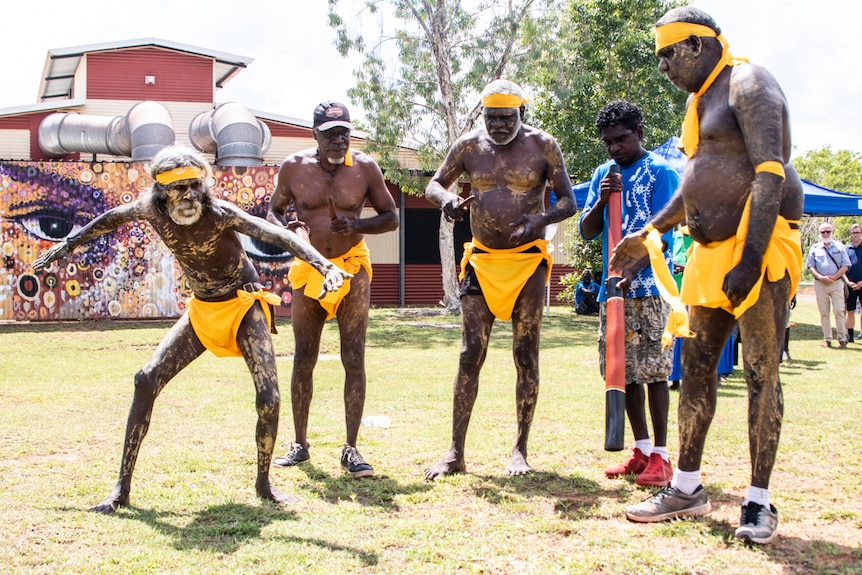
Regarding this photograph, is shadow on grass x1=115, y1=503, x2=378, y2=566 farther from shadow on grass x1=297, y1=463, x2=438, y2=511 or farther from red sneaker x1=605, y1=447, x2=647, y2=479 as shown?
red sneaker x1=605, y1=447, x2=647, y2=479

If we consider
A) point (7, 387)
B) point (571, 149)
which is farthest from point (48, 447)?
point (571, 149)

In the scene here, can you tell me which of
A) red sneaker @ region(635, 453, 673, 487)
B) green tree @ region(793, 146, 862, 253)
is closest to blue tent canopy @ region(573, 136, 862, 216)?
red sneaker @ region(635, 453, 673, 487)

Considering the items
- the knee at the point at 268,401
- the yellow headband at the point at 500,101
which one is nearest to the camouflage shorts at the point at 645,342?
the yellow headband at the point at 500,101

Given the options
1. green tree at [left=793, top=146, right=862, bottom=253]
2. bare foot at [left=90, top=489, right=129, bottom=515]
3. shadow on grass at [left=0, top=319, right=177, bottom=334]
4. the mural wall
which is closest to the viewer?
bare foot at [left=90, top=489, right=129, bottom=515]

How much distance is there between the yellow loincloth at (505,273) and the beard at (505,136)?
646 millimetres

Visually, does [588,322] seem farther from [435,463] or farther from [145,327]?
[435,463]

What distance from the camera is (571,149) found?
20469mm

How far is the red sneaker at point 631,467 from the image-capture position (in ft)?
16.3

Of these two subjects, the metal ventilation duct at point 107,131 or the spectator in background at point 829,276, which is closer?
the spectator in background at point 829,276

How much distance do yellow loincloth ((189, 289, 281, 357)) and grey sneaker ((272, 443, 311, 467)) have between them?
3.14 feet

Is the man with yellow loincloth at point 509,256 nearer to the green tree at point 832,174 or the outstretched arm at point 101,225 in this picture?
the outstretched arm at point 101,225

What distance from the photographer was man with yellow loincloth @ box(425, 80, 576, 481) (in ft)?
16.5

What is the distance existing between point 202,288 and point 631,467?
2.77 meters

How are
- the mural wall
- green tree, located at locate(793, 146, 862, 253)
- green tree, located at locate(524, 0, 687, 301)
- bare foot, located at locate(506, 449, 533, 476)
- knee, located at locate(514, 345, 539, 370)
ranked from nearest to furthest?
bare foot, located at locate(506, 449, 533, 476), knee, located at locate(514, 345, 539, 370), the mural wall, green tree, located at locate(524, 0, 687, 301), green tree, located at locate(793, 146, 862, 253)
